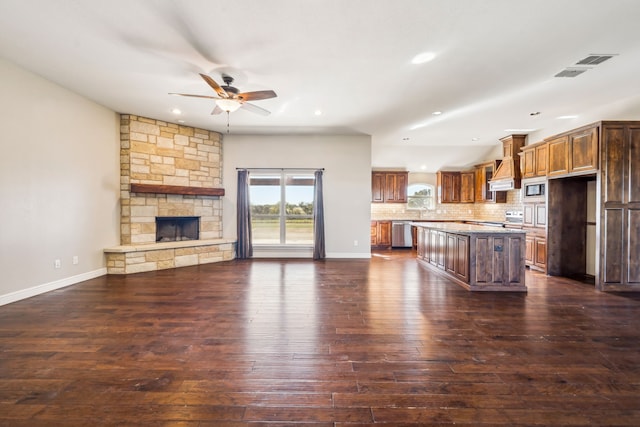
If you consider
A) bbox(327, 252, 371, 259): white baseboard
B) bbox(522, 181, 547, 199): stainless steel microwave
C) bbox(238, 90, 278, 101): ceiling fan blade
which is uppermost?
bbox(238, 90, 278, 101): ceiling fan blade

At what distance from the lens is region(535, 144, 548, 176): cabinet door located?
Answer: 17.6ft

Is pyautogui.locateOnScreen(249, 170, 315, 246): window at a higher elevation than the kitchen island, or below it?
higher

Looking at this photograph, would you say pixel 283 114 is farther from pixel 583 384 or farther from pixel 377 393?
pixel 583 384

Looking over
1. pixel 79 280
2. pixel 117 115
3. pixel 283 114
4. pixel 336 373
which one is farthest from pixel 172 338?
pixel 117 115

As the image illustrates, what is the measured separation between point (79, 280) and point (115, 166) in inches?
82.3

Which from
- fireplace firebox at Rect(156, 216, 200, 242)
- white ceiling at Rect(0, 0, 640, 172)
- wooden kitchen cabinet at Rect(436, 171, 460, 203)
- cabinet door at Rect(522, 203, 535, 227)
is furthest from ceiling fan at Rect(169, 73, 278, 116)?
wooden kitchen cabinet at Rect(436, 171, 460, 203)

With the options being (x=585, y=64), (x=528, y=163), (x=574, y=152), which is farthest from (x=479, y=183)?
(x=585, y=64)

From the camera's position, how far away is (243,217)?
6.65 meters

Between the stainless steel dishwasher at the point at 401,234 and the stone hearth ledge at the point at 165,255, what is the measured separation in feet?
16.0

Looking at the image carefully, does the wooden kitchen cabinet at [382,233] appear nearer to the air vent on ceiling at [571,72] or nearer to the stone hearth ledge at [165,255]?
the stone hearth ledge at [165,255]

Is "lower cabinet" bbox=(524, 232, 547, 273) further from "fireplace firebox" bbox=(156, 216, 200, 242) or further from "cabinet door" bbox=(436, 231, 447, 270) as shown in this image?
"fireplace firebox" bbox=(156, 216, 200, 242)

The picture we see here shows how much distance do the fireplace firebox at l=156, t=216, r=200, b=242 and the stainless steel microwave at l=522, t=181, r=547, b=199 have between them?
6989 millimetres

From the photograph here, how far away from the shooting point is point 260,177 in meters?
6.92

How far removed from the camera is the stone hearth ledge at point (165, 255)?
201 inches
